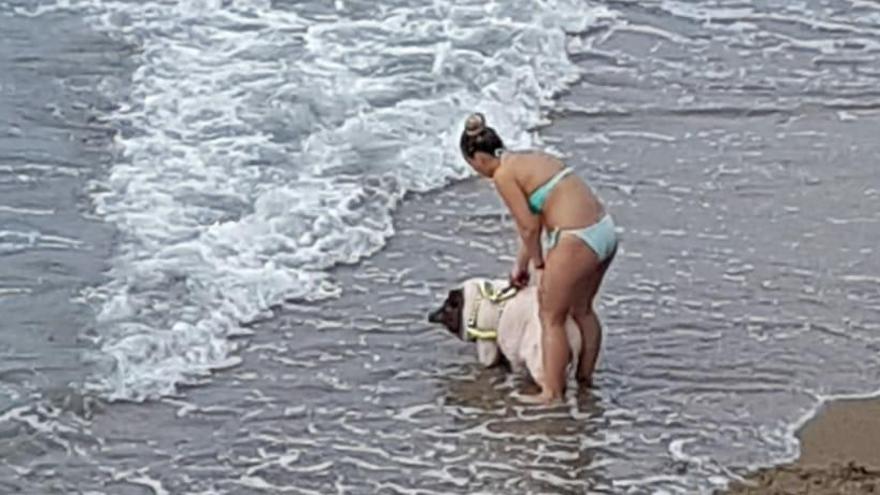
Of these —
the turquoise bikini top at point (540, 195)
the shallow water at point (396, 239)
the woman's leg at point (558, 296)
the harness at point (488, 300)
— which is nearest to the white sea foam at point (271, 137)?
the shallow water at point (396, 239)

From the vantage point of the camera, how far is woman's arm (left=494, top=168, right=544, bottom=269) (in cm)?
951

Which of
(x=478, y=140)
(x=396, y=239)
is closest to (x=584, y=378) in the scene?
(x=478, y=140)

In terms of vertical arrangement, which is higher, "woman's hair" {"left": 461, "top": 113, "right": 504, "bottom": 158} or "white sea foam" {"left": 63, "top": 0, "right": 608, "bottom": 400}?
"woman's hair" {"left": 461, "top": 113, "right": 504, "bottom": 158}

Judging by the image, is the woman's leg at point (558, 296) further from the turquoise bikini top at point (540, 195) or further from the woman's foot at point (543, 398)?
the turquoise bikini top at point (540, 195)

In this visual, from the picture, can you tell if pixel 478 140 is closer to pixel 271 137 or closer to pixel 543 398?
pixel 543 398

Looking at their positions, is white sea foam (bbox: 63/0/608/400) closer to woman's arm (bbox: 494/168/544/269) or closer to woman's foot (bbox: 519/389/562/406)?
woman's foot (bbox: 519/389/562/406)

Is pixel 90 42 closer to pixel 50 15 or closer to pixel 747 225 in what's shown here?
pixel 50 15

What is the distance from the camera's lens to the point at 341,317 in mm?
10898

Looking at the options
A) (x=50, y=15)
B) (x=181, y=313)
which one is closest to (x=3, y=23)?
(x=50, y=15)

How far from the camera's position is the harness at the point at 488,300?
32.9 feet

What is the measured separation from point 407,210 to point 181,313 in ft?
6.33

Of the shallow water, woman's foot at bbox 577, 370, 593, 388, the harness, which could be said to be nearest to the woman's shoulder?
the harness

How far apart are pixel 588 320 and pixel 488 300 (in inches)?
19.5

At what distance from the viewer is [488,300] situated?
32.9 feet
